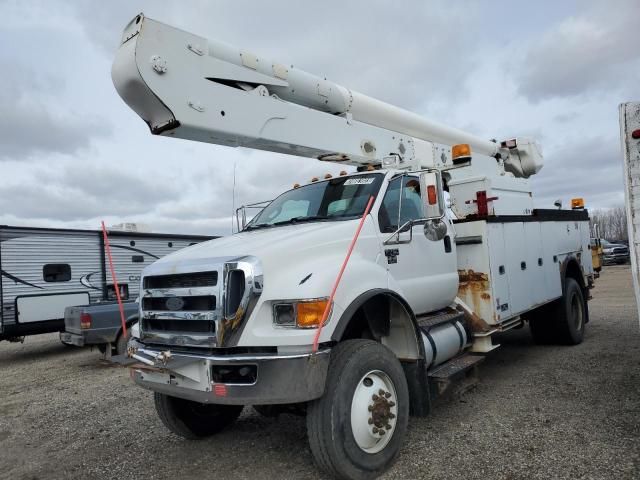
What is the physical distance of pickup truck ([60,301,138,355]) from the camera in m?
8.45

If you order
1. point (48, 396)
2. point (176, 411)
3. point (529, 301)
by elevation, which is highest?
point (529, 301)

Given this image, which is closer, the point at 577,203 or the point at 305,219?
the point at 305,219

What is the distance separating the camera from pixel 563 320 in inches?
281

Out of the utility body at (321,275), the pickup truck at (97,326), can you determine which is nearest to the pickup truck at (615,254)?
the utility body at (321,275)

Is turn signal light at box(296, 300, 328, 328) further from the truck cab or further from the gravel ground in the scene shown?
the gravel ground

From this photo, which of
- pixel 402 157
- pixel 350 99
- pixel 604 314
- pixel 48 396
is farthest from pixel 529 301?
pixel 48 396

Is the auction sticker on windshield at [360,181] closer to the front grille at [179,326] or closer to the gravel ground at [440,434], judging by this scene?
the front grille at [179,326]

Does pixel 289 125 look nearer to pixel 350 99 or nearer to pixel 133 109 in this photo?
pixel 350 99

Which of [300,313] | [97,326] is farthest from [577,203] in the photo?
[97,326]

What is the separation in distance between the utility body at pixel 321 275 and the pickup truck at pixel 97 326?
15.9 ft

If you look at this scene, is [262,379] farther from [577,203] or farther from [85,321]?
[577,203]

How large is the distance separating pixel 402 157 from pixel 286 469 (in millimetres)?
3930

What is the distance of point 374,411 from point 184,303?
5.15 feet

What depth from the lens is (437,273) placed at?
4.77 meters
